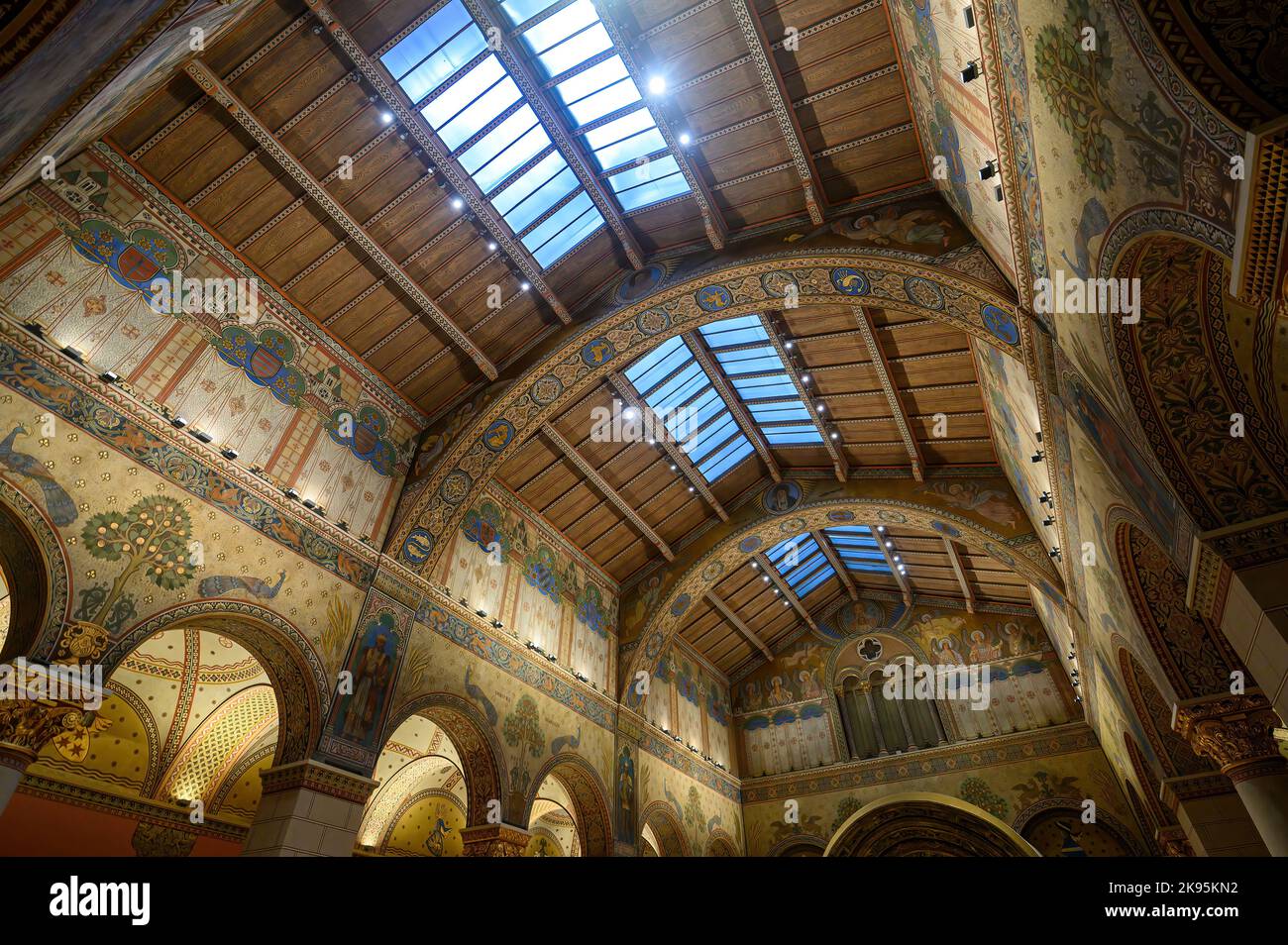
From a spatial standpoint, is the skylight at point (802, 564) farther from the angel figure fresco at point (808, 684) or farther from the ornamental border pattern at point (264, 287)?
the ornamental border pattern at point (264, 287)

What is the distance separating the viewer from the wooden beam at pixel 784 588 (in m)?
18.2

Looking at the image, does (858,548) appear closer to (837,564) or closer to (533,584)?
(837,564)

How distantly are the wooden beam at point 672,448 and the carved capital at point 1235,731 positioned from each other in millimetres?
9557

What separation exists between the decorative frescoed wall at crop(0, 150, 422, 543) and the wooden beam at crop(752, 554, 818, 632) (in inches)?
409

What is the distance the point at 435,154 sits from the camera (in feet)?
29.7

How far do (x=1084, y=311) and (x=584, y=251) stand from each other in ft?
26.8

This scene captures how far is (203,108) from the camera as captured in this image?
7.68m

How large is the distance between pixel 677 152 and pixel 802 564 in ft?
41.7

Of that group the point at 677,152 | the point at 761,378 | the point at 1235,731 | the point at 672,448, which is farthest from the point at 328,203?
the point at 1235,731

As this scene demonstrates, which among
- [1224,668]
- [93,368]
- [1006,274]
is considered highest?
[1006,274]

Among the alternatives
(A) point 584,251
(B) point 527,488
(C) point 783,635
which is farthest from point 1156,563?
(C) point 783,635

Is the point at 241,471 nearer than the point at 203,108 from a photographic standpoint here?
No

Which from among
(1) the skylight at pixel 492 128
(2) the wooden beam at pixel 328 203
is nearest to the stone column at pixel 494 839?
(2) the wooden beam at pixel 328 203
